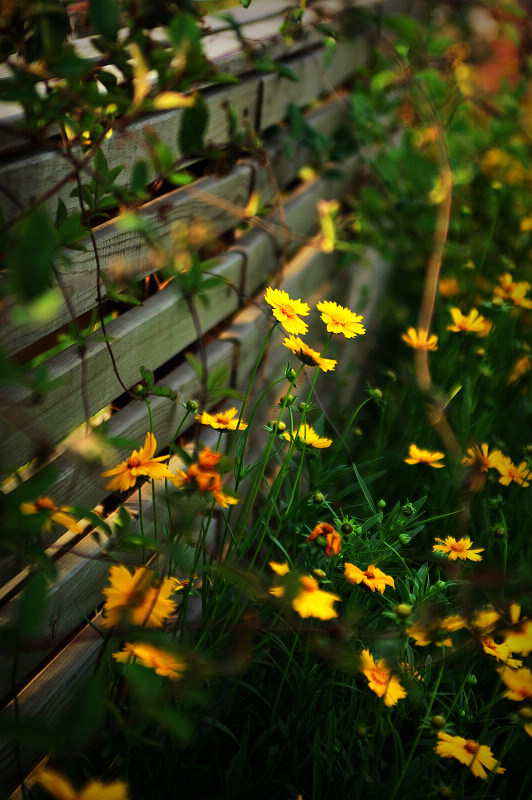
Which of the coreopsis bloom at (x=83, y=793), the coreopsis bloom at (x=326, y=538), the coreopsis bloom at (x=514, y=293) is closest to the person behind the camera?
the coreopsis bloom at (x=83, y=793)

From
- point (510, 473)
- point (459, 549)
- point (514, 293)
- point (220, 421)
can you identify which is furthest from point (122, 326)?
point (514, 293)

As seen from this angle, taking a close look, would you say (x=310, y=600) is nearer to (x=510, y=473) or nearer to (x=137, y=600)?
(x=137, y=600)

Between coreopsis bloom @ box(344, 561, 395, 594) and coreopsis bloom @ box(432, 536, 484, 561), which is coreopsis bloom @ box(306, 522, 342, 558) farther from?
coreopsis bloom @ box(432, 536, 484, 561)

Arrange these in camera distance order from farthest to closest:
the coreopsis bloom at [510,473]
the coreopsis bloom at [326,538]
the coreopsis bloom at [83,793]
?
the coreopsis bloom at [510,473], the coreopsis bloom at [326,538], the coreopsis bloom at [83,793]

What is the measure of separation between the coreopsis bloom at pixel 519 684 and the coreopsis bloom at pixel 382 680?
0.12 meters

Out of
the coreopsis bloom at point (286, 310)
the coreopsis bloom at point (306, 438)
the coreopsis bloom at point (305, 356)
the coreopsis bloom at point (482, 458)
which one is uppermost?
the coreopsis bloom at point (286, 310)

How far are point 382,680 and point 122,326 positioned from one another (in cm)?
63

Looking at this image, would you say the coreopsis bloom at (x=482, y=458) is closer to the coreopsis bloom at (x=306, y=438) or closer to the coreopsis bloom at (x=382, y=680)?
the coreopsis bloom at (x=306, y=438)

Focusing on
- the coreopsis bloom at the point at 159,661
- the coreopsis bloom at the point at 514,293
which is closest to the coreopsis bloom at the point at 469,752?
the coreopsis bloom at the point at 159,661

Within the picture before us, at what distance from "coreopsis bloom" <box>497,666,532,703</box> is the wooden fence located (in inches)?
20.6

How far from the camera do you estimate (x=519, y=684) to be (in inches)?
30.5

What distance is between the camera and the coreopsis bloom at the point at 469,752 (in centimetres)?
81

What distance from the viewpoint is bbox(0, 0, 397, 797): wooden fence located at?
0.85 metres

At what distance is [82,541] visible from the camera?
1042 millimetres
